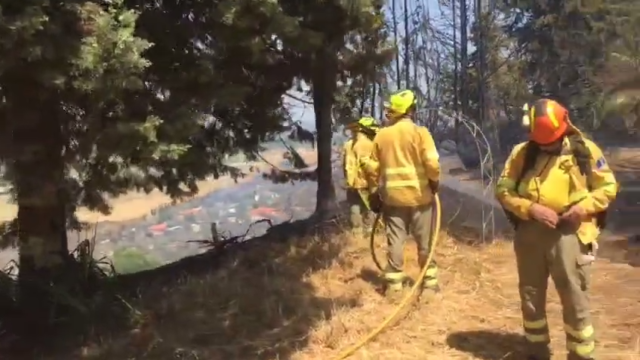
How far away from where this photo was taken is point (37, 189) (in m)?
5.11

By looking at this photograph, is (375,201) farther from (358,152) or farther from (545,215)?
(545,215)

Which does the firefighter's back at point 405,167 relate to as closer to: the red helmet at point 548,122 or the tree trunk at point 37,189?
the red helmet at point 548,122

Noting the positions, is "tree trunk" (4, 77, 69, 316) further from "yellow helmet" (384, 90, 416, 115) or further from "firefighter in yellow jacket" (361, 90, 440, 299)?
"yellow helmet" (384, 90, 416, 115)

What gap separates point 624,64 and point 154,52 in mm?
11715

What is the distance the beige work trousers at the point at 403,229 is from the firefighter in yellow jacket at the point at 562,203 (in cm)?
166

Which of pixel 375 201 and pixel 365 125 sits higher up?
pixel 365 125

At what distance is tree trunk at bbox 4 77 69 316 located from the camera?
4.79 meters

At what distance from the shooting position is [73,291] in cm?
625

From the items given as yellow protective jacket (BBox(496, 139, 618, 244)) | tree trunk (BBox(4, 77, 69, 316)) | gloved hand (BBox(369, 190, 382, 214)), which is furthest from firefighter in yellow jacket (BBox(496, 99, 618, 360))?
tree trunk (BBox(4, 77, 69, 316))

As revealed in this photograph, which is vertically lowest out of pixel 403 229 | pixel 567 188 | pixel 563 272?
pixel 563 272

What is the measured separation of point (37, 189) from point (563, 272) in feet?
10.7

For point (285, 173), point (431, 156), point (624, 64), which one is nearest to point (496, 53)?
point (624, 64)

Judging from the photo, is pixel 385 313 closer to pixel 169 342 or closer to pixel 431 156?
pixel 431 156

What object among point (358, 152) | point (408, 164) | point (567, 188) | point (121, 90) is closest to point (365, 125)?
point (358, 152)
